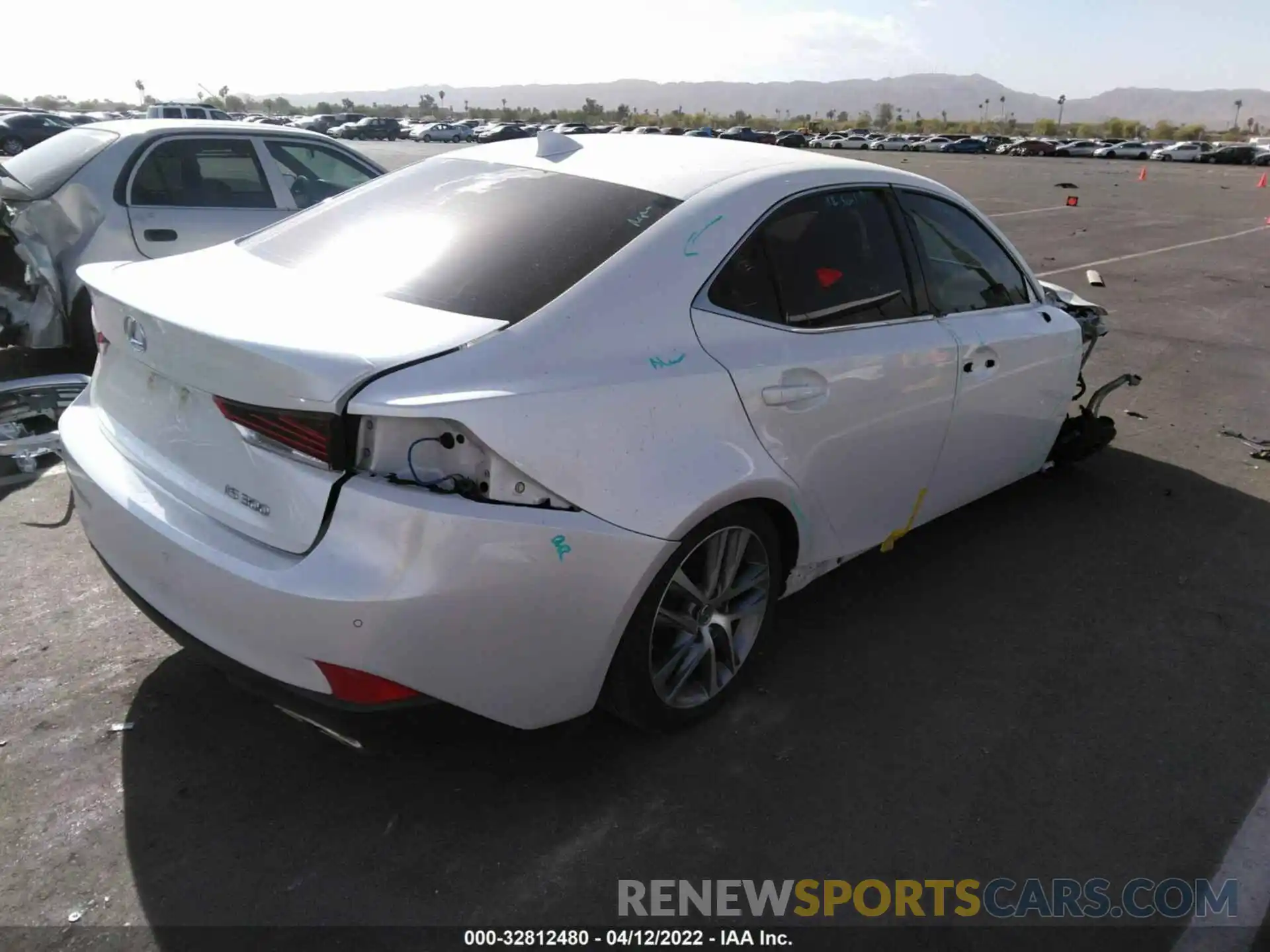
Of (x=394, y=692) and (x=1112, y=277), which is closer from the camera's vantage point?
Answer: (x=394, y=692)

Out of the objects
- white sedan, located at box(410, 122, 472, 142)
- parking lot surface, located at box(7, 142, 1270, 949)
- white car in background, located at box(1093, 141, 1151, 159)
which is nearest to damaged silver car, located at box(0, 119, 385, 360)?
parking lot surface, located at box(7, 142, 1270, 949)

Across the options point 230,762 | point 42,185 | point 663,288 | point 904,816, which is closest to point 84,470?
point 230,762

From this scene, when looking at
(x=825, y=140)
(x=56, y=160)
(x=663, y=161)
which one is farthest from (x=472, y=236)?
(x=825, y=140)

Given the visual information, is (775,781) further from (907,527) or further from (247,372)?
(247,372)

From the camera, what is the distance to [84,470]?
2.88 m

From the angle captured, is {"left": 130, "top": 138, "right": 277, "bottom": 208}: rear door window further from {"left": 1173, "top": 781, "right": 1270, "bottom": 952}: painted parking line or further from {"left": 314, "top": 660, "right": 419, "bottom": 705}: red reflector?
{"left": 1173, "top": 781, "right": 1270, "bottom": 952}: painted parking line

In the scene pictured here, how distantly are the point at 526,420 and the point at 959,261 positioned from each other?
8.24 feet

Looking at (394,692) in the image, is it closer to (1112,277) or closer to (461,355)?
(461,355)

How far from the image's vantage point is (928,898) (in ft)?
8.31

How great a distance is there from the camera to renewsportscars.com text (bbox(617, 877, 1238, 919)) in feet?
8.13

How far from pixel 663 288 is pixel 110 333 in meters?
1.70

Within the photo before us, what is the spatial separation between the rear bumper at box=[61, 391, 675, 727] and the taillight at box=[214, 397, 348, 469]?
0.32ft

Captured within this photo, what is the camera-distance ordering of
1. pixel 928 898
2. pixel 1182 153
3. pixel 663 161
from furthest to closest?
pixel 1182 153 → pixel 663 161 → pixel 928 898

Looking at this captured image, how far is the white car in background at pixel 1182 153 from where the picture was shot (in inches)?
2434
